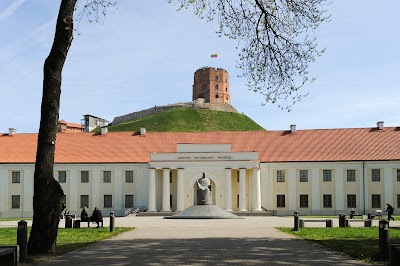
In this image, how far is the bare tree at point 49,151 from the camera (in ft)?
55.8

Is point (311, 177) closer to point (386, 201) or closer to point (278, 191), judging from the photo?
point (278, 191)

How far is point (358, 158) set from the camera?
2306 inches

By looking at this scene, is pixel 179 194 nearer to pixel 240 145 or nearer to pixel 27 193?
pixel 240 145

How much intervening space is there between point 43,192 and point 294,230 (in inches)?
625

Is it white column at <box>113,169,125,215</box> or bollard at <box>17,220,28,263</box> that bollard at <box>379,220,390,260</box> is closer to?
bollard at <box>17,220,28,263</box>

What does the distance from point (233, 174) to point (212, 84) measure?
69.5m

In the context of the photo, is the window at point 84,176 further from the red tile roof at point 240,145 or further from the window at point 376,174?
the window at point 376,174

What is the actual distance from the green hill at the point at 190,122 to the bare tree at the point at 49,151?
307 ft

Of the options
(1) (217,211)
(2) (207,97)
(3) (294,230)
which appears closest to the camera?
(3) (294,230)

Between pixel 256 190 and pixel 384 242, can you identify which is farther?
pixel 256 190

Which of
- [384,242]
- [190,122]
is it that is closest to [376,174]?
[384,242]

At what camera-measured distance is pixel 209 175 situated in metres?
58.9

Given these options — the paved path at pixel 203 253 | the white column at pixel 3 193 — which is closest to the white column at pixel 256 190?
the white column at pixel 3 193

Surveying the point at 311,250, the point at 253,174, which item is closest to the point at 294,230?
the point at 311,250
